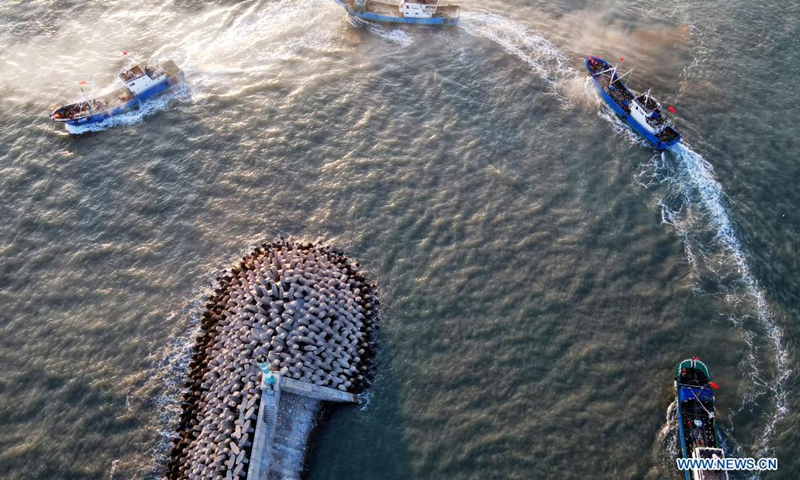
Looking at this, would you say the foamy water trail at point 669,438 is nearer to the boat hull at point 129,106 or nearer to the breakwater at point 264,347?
the breakwater at point 264,347

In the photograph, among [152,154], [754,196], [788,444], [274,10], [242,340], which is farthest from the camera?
[274,10]

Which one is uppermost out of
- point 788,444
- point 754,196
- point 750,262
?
point 754,196

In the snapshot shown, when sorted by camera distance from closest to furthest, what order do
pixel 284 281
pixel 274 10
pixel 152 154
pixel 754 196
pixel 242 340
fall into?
pixel 242 340 → pixel 284 281 → pixel 754 196 → pixel 152 154 → pixel 274 10

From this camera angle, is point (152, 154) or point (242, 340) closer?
point (242, 340)

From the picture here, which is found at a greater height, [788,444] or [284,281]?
[284,281]

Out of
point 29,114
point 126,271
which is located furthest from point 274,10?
point 126,271

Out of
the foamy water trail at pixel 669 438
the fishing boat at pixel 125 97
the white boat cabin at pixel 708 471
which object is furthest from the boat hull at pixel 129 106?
the white boat cabin at pixel 708 471

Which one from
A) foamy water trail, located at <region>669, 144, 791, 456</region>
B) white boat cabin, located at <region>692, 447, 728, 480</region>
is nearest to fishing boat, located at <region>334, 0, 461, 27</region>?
foamy water trail, located at <region>669, 144, 791, 456</region>

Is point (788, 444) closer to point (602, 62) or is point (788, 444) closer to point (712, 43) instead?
point (602, 62)
